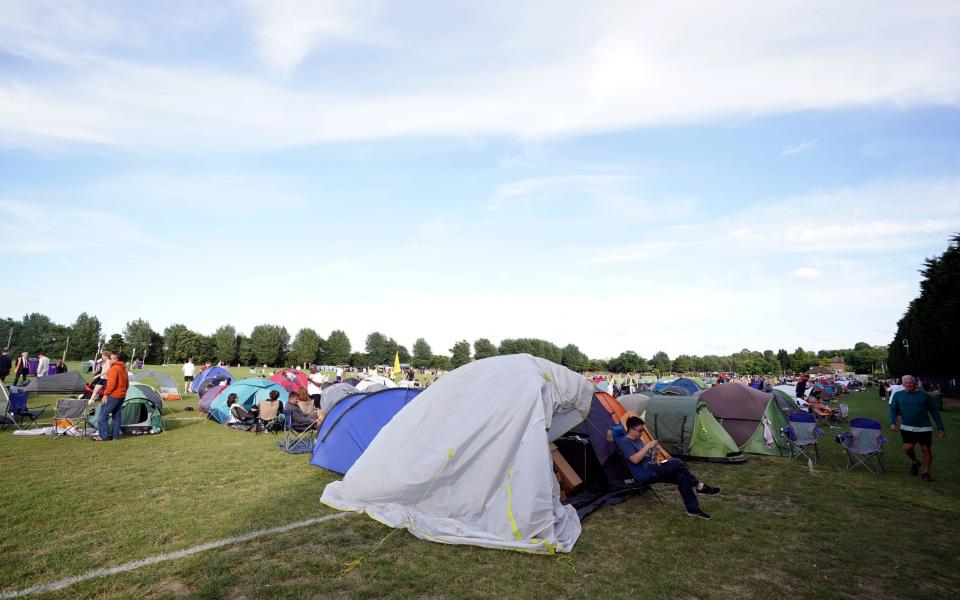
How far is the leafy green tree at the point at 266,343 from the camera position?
11538 centimetres

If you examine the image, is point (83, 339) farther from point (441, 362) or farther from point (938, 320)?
point (938, 320)

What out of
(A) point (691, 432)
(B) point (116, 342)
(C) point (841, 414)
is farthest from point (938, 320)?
(B) point (116, 342)

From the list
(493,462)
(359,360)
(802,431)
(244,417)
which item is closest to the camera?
Result: (493,462)

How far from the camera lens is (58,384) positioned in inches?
854

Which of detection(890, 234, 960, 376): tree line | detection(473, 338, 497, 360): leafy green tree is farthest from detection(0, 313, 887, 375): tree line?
detection(890, 234, 960, 376): tree line

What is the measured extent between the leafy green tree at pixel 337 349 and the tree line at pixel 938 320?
111114 mm

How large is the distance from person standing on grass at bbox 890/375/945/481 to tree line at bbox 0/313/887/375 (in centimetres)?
5588

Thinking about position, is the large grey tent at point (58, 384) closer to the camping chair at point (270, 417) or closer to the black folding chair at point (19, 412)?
the black folding chair at point (19, 412)

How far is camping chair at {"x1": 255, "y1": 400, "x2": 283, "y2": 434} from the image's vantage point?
15141 millimetres

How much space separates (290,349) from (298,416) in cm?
11705

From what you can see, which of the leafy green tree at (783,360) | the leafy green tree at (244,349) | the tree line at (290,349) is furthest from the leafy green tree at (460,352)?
the leafy green tree at (783,360)

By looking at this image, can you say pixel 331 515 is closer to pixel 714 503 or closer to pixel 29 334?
pixel 714 503

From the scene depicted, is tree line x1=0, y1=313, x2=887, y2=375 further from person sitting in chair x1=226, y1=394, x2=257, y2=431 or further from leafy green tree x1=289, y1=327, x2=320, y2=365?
person sitting in chair x1=226, y1=394, x2=257, y2=431

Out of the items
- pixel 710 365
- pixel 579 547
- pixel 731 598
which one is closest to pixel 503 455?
pixel 579 547
